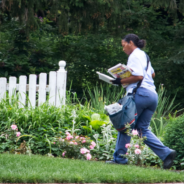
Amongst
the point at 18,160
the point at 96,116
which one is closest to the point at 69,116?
the point at 96,116

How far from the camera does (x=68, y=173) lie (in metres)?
3.38

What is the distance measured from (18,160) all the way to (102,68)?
23.1ft

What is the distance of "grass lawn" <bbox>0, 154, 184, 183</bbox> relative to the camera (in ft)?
10.4

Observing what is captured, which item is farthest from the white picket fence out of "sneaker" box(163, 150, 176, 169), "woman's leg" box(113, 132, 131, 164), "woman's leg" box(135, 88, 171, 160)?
"sneaker" box(163, 150, 176, 169)

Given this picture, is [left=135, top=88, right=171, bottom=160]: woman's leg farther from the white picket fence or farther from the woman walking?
the white picket fence

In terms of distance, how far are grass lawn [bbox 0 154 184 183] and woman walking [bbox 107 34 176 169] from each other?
0.88 ft

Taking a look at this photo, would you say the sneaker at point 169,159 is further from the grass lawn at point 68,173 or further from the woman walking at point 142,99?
the grass lawn at point 68,173

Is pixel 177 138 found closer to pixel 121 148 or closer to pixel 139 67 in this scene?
pixel 121 148

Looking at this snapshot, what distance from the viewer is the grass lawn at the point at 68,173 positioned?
3158mm

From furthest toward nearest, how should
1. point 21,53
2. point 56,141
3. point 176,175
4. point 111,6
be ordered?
point 21,53 < point 111,6 < point 56,141 < point 176,175

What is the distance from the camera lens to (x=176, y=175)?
12.1ft

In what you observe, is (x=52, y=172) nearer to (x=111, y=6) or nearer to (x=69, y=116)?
(x=69, y=116)

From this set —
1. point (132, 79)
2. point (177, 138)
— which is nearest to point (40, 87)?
point (132, 79)

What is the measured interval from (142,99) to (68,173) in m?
1.28
